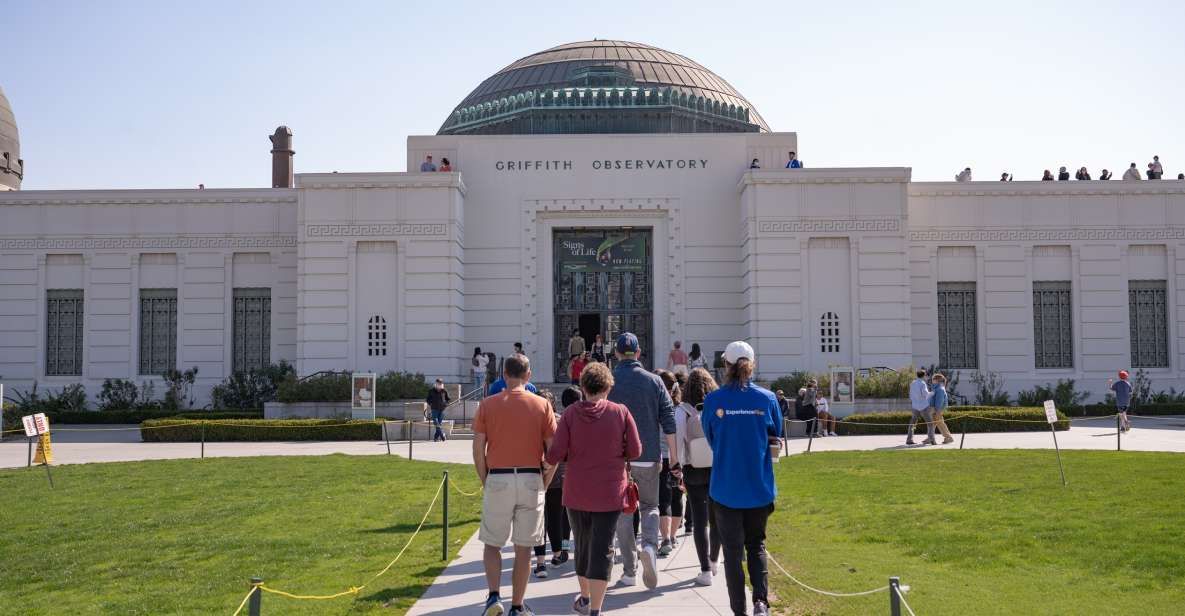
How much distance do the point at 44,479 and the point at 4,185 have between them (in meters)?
28.5

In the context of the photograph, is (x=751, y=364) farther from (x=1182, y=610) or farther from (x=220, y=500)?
(x=220, y=500)

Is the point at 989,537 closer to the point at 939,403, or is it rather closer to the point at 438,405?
the point at 939,403

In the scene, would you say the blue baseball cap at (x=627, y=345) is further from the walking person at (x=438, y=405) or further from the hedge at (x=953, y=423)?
the hedge at (x=953, y=423)

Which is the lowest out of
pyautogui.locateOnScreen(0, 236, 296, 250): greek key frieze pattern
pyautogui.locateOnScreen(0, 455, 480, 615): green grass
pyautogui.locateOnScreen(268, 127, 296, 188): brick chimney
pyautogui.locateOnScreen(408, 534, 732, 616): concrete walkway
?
pyautogui.locateOnScreen(0, 455, 480, 615): green grass

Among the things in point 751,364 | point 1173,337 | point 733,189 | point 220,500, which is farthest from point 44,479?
point 1173,337

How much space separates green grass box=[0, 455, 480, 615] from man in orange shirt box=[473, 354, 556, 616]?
1.09 meters

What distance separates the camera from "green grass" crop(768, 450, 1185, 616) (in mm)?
8398

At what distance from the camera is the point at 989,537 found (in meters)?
10.9

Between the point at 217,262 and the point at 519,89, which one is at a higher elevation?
the point at 519,89

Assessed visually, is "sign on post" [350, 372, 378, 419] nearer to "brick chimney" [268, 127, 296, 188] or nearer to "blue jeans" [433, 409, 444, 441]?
"blue jeans" [433, 409, 444, 441]

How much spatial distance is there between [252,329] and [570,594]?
1090 inches

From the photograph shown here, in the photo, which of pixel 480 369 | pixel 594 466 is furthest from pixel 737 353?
pixel 480 369

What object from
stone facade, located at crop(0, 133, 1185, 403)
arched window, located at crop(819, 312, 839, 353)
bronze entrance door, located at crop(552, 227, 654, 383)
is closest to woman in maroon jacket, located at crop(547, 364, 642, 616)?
stone facade, located at crop(0, 133, 1185, 403)

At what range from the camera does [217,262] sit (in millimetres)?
34438
